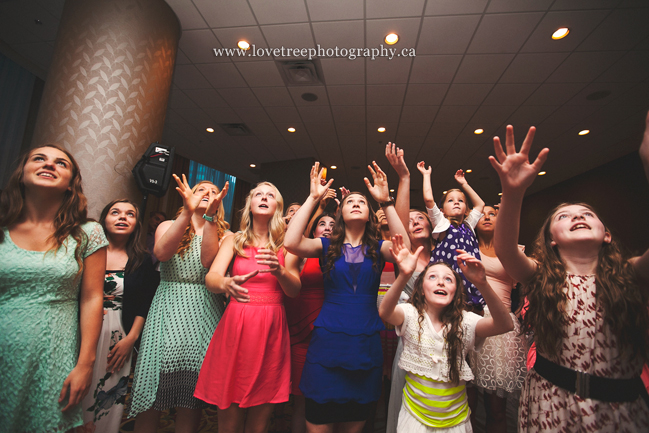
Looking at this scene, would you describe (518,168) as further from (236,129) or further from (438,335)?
(236,129)

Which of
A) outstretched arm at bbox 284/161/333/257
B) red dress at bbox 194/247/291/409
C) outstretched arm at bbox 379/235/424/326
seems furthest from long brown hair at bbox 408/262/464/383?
red dress at bbox 194/247/291/409

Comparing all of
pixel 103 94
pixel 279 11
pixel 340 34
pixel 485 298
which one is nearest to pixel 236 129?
pixel 279 11

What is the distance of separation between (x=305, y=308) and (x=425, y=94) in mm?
3683

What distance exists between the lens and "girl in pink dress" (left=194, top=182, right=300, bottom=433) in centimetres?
138

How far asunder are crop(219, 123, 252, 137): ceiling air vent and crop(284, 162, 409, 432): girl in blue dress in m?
4.34

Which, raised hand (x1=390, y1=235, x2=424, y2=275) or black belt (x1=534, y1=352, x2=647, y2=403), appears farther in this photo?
raised hand (x1=390, y1=235, x2=424, y2=275)

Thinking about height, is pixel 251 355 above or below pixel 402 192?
below

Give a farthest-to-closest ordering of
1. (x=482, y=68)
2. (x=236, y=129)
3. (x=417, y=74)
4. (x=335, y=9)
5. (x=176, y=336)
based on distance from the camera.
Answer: (x=236, y=129), (x=417, y=74), (x=482, y=68), (x=335, y=9), (x=176, y=336)

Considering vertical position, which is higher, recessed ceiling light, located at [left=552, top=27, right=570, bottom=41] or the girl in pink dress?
recessed ceiling light, located at [left=552, top=27, right=570, bottom=41]

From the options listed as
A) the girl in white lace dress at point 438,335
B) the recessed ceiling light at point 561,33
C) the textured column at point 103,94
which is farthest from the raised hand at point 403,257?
the recessed ceiling light at point 561,33

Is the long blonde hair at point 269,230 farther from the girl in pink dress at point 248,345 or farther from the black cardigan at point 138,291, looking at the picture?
the black cardigan at point 138,291

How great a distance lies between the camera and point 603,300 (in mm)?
1133

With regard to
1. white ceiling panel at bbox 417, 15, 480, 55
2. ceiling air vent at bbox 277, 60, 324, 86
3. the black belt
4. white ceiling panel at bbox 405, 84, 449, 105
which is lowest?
the black belt

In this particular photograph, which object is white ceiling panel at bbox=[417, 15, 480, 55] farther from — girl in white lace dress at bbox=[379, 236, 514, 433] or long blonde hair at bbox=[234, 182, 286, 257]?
girl in white lace dress at bbox=[379, 236, 514, 433]
